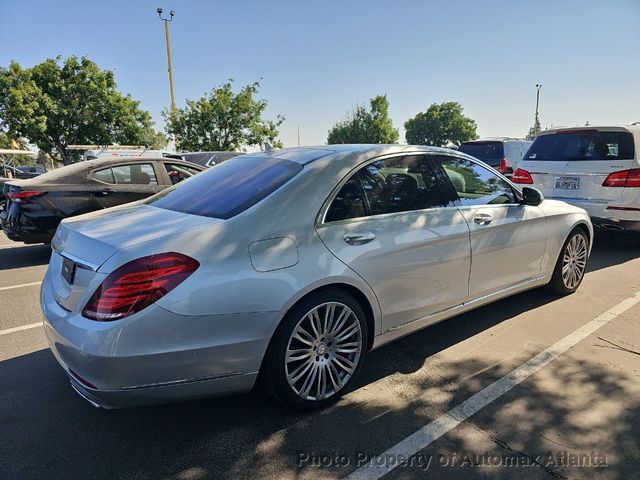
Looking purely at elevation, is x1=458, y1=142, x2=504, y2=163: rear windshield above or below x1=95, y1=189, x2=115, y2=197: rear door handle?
above

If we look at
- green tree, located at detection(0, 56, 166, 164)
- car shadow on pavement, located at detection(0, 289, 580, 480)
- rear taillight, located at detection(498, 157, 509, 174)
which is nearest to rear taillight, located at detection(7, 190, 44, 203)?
car shadow on pavement, located at detection(0, 289, 580, 480)

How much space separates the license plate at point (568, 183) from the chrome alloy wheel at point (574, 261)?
2.13m

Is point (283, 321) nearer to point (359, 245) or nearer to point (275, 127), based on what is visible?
point (359, 245)

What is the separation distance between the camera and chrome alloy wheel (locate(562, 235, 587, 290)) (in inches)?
184

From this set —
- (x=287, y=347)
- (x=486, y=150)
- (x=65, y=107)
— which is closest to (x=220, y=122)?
(x=65, y=107)

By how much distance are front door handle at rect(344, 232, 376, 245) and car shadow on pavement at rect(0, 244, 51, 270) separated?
5.57m

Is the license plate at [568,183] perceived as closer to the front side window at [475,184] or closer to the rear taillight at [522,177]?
the rear taillight at [522,177]

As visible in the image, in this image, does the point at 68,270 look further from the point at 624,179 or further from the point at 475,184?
the point at 624,179

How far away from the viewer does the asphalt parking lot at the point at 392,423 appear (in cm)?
231

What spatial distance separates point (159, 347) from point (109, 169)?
5.63 metres

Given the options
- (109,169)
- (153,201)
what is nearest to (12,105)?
(109,169)

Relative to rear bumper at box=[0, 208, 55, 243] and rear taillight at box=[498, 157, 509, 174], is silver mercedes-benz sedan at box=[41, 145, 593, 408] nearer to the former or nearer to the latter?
rear bumper at box=[0, 208, 55, 243]

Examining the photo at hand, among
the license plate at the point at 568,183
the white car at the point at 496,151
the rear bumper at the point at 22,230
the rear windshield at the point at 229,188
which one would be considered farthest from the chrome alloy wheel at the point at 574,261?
the white car at the point at 496,151

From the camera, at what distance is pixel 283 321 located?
2.54 m
